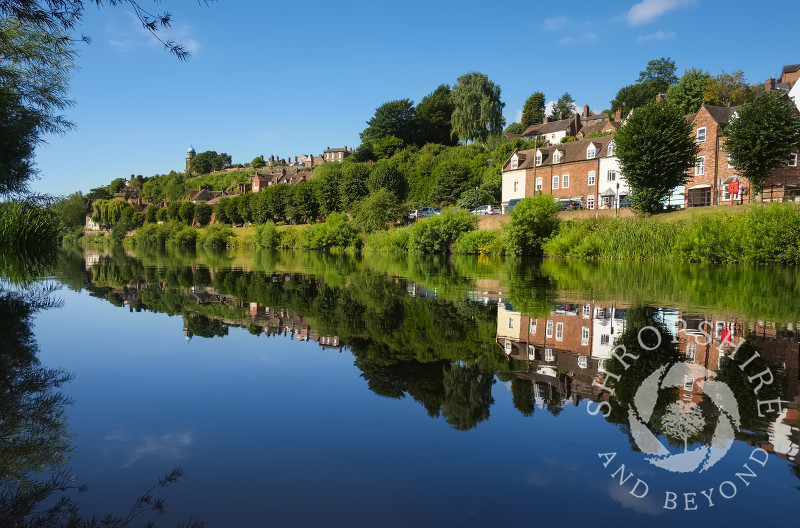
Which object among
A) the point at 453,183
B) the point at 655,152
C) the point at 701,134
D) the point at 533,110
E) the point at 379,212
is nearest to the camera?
the point at 655,152

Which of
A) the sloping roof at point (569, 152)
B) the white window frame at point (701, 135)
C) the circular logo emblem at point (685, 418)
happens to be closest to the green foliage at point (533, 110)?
the sloping roof at point (569, 152)

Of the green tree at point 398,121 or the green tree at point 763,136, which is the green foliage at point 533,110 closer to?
the green tree at point 398,121

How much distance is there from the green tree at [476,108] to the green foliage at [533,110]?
2390 cm

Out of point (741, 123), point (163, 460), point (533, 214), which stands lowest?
point (163, 460)

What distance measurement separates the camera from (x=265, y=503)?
3977 mm

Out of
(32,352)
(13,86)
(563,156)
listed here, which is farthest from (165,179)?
(32,352)

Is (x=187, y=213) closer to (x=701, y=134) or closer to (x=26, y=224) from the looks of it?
(x=26, y=224)

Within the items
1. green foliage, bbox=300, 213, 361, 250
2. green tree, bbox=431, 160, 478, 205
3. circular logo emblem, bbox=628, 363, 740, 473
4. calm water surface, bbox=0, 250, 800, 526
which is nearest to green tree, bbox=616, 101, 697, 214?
green tree, bbox=431, 160, 478, 205

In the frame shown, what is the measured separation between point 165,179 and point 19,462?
628 ft

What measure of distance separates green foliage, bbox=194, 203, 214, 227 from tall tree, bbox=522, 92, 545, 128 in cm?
7274

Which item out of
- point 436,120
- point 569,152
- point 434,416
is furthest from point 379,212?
point 434,416

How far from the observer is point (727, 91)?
6575 cm

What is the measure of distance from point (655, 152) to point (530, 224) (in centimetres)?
1130

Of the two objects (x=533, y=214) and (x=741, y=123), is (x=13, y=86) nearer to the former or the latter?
(x=533, y=214)
